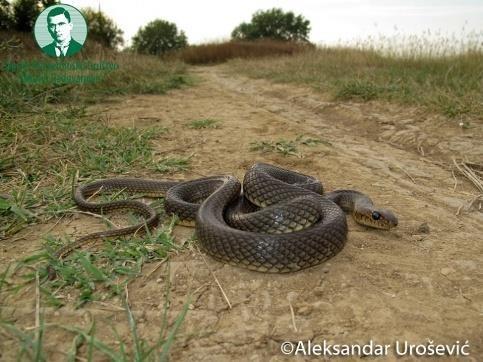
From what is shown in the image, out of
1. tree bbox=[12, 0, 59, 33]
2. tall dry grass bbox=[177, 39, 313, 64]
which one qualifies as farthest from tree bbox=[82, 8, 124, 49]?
tall dry grass bbox=[177, 39, 313, 64]

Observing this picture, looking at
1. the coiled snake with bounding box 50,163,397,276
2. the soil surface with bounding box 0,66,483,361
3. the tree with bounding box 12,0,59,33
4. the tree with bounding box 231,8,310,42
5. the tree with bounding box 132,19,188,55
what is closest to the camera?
the soil surface with bounding box 0,66,483,361

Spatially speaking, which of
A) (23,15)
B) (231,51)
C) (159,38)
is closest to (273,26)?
(159,38)

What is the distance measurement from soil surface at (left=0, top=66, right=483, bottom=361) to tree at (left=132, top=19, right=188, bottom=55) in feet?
97.5

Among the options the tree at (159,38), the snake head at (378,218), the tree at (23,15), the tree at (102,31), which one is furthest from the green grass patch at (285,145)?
the tree at (159,38)

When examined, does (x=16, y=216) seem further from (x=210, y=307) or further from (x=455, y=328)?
(x=455, y=328)

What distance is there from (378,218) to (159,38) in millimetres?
33171

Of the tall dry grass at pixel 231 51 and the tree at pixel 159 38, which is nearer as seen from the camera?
the tall dry grass at pixel 231 51

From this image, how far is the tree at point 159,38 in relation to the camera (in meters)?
33.1

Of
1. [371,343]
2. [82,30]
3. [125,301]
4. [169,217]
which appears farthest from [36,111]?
[371,343]

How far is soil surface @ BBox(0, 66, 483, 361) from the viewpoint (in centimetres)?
222

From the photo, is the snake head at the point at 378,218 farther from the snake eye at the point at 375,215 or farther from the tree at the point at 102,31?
the tree at the point at 102,31

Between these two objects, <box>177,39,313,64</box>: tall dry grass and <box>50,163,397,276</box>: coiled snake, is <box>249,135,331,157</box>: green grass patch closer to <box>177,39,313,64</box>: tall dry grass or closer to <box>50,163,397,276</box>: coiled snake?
<box>50,163,397,276</box>: coiled snake

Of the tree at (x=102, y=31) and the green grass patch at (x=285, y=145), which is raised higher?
the tree at (x=102, y=31)

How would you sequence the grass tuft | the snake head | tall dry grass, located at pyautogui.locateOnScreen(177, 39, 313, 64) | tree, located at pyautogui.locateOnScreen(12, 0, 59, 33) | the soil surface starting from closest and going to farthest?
the soil surface
the snake head
the grass tuft
tree, located at pyautogui.locateOnScreen(12, 0, 59, 33)
tall dry grass, located at pyautogui.locateOnScreen(177, 39, 313, 64)
